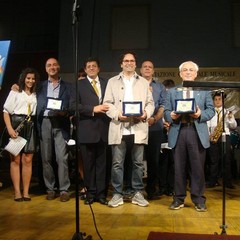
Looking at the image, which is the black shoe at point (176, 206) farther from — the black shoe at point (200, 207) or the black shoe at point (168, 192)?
the black shoe at point (168, 192)

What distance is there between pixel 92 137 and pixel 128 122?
396 mm

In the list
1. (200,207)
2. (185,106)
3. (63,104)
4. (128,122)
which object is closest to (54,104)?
(63,104)

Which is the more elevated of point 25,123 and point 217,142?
point 25,123

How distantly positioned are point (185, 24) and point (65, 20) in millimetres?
2573

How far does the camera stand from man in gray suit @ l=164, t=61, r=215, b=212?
9.87 feet

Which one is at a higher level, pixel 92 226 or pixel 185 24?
pixel 185 24

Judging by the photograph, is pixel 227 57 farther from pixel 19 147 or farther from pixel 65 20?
pixel 19 147

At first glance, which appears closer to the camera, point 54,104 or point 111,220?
point 111,220

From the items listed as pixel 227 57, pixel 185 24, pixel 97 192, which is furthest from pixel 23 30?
Answer: pixel 97 192

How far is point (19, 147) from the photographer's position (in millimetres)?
3459

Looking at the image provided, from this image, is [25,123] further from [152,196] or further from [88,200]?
[152,196]

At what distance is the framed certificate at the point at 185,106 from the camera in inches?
110

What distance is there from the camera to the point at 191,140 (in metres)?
3.04

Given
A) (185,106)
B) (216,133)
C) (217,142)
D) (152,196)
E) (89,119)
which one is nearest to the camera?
(185,106)
